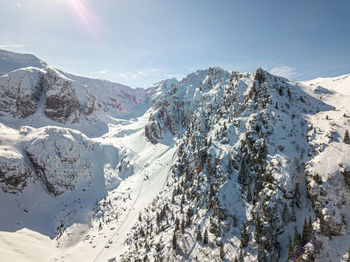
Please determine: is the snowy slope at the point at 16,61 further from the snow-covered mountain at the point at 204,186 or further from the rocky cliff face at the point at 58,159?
the rocky cliff face at the point at 58,159

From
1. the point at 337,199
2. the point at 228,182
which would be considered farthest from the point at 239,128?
the point at 337,199

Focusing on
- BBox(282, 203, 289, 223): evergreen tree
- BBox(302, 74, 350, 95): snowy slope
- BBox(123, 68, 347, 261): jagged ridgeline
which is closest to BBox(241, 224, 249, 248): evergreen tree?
BBox(123, 68, 347, 261): jagged ridgeline

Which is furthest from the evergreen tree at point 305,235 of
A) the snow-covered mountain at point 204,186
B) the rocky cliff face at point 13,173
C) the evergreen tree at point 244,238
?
the rocky cliff face at point 13,173

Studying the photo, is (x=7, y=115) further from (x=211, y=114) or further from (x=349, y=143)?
(x=349, y=143)

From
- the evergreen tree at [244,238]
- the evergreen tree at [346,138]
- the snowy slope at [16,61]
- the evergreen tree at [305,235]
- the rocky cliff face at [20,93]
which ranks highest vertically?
the snowy slope at [16,61]

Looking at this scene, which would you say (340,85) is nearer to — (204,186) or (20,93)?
(204,186)

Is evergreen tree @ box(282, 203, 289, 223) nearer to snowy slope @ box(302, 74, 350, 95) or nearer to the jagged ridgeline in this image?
the jagged ridgeline
